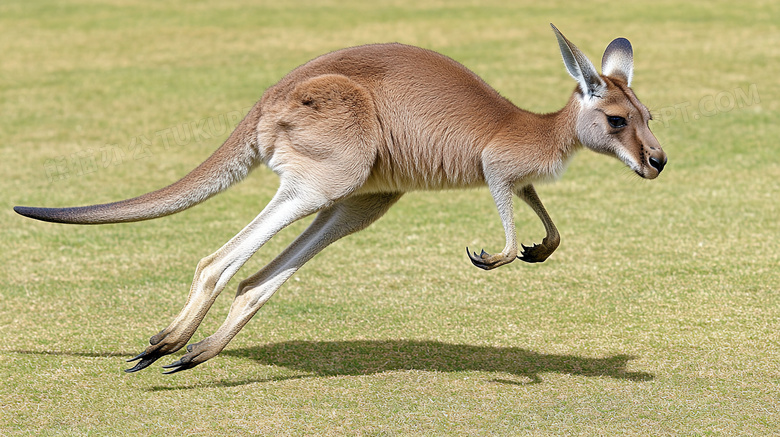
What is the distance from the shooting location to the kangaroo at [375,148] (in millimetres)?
4184

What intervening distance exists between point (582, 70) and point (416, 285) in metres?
2.15

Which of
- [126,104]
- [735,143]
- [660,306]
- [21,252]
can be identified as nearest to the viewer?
[660,306]

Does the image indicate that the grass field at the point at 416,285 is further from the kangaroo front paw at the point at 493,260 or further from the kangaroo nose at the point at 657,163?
the kangaroo nose at the point at 657,163

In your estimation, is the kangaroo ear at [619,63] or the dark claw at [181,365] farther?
the kangaroo ear at [619,63]

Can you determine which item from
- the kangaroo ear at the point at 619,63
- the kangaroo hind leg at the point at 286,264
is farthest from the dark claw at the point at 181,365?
the kangaroo ear at the point at 619,63

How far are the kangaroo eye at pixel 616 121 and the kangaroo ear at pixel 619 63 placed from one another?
0.33 meters

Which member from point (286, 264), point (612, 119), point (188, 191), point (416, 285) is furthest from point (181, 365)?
point (612, 119)

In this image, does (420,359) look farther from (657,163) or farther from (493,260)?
(657,163)

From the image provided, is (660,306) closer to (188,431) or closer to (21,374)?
(188,431)

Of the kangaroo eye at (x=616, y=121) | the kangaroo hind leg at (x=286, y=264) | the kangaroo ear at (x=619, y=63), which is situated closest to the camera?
the kangaroo eye at (x=616, y=121)

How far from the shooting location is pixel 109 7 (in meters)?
→ 15.4

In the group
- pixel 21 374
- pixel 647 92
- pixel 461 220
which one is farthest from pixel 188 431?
pixel 647 92

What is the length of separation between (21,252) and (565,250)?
3.78 m

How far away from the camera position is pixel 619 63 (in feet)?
14.6
